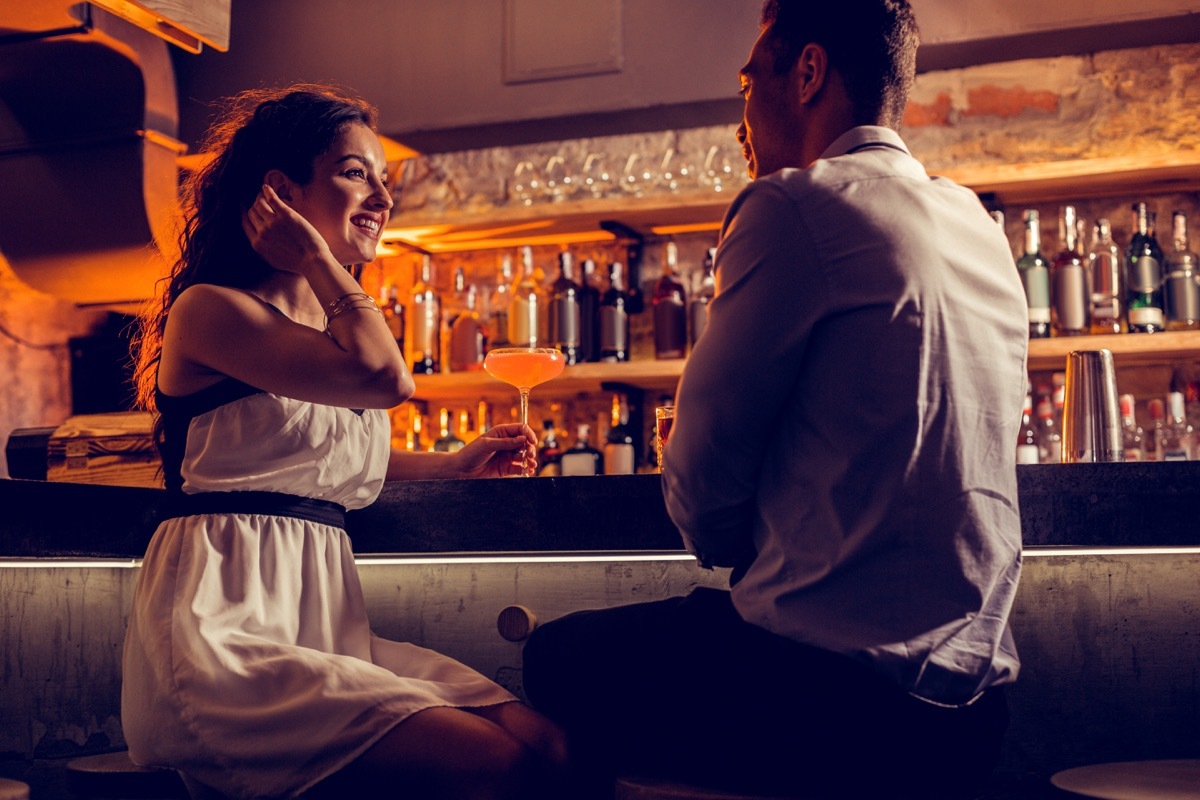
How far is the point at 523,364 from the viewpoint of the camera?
2127 mm

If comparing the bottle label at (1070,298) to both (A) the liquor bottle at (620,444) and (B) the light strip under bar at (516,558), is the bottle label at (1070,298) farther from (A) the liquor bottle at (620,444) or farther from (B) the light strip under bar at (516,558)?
(B) the light strip under bar at (516,558)

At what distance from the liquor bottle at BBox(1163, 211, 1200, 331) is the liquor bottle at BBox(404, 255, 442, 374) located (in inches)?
93.1

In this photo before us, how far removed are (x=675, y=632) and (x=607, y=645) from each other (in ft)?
0.23

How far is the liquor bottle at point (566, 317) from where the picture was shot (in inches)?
154

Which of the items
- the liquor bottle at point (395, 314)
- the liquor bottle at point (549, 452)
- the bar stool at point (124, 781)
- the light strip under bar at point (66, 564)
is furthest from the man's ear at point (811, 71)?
the liquor bottle at point (395, 314)

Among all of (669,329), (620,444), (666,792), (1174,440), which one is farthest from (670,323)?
(666,792)

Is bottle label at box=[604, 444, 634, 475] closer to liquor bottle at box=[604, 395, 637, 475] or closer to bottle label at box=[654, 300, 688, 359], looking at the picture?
liquor bottle at box=[604, 395, 637, 475]

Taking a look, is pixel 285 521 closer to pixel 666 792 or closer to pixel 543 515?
pixel 543 515

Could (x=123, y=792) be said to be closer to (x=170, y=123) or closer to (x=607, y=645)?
(x=607, y=645)

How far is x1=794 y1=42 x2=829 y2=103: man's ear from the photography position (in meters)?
1.20

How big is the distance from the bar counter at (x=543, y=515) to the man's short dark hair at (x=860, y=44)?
20.8 inches

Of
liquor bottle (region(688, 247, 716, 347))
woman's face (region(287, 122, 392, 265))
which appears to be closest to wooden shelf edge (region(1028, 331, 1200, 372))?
liquor bottle (region(688, 247, 716, 347))

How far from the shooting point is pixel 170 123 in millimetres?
4141

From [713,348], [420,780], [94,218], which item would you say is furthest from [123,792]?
[94,218]
